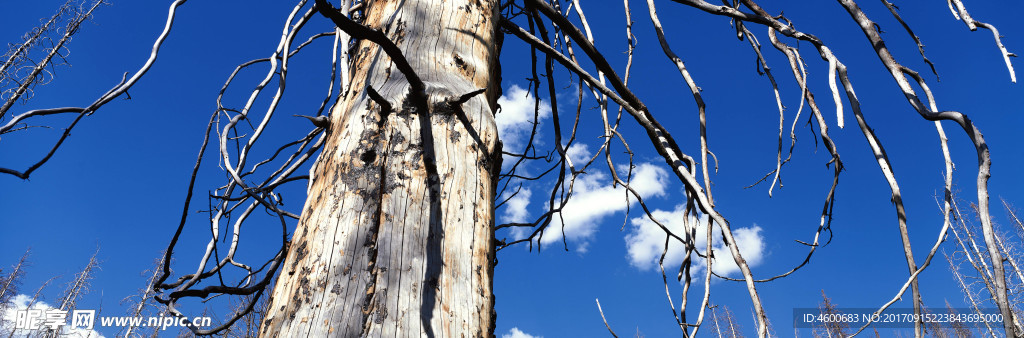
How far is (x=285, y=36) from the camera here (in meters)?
1.45

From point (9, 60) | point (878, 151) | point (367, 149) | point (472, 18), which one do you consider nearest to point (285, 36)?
point (472, 18)

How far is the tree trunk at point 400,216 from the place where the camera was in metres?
0.77

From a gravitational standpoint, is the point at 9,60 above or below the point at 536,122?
above

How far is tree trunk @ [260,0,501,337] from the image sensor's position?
767mm

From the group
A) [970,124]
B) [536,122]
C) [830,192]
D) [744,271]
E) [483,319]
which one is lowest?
[483,319]

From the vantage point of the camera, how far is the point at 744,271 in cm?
107

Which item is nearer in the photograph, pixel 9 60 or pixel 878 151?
pixel 878 151

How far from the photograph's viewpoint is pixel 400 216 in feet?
2.81

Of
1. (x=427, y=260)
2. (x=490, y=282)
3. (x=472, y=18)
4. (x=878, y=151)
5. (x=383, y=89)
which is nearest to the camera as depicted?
(x=427, y=260)

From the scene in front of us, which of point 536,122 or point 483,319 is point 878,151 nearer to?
point 483,319

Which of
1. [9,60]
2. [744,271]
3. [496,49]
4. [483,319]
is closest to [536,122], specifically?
[496,49]

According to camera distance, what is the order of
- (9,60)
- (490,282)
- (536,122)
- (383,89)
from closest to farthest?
1. (490,282)
2. (383,89)
3. (536,122)
4. (9,60)

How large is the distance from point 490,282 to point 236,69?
3.27ft

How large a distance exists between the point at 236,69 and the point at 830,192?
1.61m
